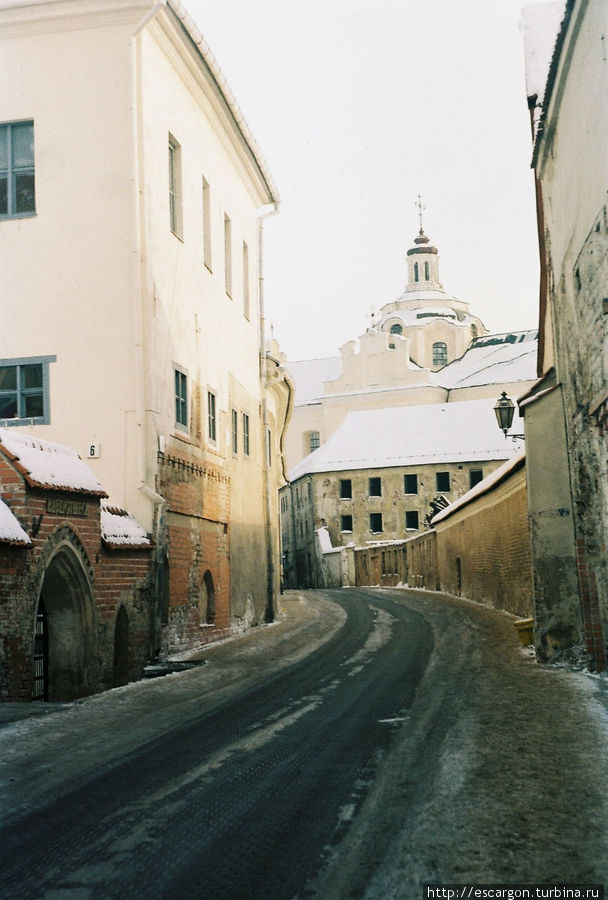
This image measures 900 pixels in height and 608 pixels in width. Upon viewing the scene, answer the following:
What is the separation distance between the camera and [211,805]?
19.3 feet

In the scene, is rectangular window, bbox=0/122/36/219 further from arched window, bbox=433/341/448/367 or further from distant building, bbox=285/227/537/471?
arched window, bbox=433/341/448/367

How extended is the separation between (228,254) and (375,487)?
136 feet

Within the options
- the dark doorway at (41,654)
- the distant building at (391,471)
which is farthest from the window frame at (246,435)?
the distant building at (391,471)

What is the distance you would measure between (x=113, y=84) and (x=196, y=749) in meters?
11.8

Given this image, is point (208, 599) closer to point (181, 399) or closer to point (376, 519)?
point (181, 399)

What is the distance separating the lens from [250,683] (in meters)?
11.8

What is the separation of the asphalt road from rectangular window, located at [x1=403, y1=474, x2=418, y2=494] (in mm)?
51675

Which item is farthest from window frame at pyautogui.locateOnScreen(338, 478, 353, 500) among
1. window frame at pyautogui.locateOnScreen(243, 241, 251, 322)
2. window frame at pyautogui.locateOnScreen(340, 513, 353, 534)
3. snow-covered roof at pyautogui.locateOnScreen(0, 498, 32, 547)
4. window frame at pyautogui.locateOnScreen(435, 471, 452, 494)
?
snow-covered roof at pyautogui.locateOnScreen(0, 498, 32, 547)

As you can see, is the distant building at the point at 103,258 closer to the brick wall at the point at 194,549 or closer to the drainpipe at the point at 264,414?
the brick wall at the point at 194,549

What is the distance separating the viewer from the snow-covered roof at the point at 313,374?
86.9 metres

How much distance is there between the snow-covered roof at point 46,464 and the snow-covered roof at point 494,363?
63228 mm

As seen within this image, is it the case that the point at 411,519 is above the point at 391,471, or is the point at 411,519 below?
below

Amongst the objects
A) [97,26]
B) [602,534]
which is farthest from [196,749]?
[97,26]

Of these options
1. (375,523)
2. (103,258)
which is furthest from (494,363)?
(103,258)
